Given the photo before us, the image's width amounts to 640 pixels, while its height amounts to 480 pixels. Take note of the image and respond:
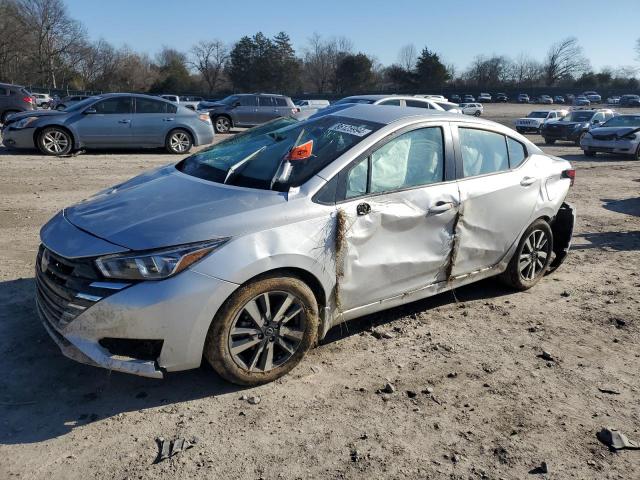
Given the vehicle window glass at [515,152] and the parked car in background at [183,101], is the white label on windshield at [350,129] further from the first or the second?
the parked car in background at [183,101]

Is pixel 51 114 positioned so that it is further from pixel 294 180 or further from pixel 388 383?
pixel 388 383

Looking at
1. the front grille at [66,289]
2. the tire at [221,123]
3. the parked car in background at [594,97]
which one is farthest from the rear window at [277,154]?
the parked car in background at [594,97]

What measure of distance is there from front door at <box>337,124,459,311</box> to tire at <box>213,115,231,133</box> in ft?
66.4

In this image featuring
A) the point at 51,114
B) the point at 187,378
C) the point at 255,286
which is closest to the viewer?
the point at 255,286

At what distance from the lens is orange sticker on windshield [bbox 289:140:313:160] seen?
372 centimetres

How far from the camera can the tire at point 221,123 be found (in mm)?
23344

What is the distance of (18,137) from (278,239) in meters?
11.9

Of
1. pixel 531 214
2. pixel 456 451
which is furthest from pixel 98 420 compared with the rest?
pixel 531 214

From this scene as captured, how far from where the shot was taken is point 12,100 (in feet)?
67.9

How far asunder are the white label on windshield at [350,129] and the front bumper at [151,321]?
1.58 meters

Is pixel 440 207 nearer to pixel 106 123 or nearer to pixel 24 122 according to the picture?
pixel 106 123

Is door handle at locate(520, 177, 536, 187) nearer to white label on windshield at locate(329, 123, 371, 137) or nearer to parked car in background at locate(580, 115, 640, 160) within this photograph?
white label on windshield at locate(329, 123, 371, 137)

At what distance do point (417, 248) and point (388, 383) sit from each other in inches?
41.6

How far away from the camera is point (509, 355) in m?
4.02
